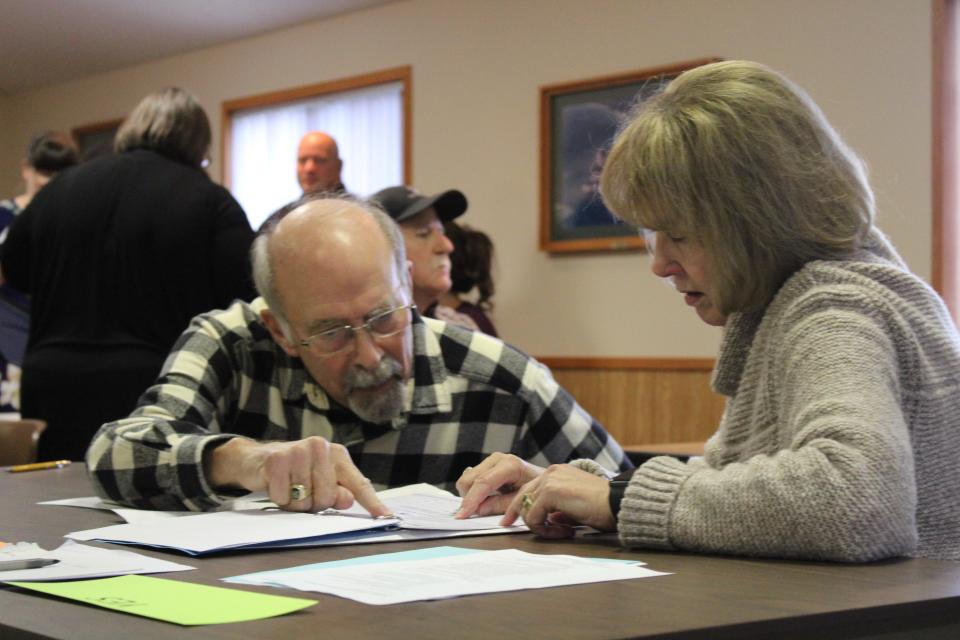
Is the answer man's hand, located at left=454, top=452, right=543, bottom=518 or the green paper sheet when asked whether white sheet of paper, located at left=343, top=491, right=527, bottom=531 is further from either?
the green paper sheet

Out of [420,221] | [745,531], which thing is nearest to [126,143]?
[420,221]

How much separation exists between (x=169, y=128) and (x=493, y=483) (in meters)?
1.95

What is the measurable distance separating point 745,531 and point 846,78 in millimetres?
3955

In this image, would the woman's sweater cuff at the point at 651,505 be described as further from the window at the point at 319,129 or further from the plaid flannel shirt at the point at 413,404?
the window at the point at 319,129

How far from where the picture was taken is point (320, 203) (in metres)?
2.00

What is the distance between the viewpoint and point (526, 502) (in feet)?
4.47

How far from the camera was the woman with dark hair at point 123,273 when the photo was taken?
299 cm

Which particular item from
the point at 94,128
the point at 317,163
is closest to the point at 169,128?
the point at 317,163

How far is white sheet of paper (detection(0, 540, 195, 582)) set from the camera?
1.07 meters

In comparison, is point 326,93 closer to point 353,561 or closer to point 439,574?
point 353,561

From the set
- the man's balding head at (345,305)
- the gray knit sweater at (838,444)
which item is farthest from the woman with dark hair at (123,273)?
the gray knit sweater at (838,444)

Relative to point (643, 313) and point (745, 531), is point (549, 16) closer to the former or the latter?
point (643, 313)

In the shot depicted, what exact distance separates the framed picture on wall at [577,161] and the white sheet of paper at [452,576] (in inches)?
170

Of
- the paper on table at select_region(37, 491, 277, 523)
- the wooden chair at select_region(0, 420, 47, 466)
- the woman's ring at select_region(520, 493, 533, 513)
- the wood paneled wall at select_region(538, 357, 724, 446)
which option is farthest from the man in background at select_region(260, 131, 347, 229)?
the woman's ring at select_region(520, 493, 533, 513)
